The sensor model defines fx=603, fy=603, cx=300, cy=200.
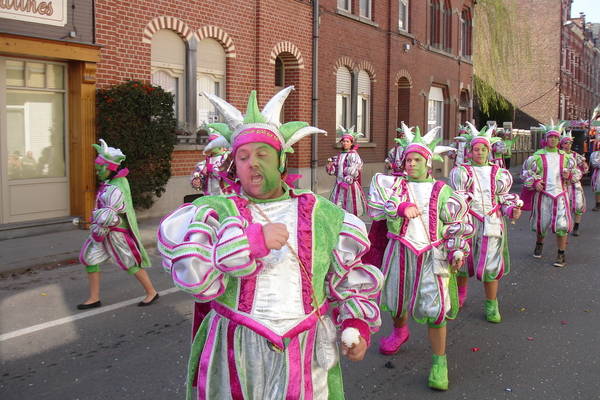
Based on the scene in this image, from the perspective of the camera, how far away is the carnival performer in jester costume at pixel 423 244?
4.62 meters

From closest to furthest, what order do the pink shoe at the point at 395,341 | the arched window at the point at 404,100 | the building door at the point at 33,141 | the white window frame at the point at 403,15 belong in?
1. the pink shoe at the point at 395,341
2. the building door at the point at 33,141
3. the white window frame at the point at 403,15
4. the arched window at the point at 404,100

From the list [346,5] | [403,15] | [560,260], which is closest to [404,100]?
[403,15]

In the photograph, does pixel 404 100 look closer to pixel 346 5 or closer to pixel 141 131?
pixel 346 5

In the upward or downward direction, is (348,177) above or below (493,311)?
above

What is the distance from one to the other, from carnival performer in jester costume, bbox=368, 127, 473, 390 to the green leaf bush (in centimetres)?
800

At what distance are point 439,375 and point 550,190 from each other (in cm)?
554

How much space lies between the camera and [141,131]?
12.0 m

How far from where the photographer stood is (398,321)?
526 cm

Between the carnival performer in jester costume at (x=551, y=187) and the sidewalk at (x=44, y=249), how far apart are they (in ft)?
20.9

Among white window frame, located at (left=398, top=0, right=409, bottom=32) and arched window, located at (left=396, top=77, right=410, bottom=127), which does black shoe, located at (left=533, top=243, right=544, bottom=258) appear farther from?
A: white window frame, located at (left=398, top=0, right=409, bottom=32)

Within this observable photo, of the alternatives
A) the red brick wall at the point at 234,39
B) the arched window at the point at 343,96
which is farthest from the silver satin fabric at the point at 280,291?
the arched window at the point at 343,96

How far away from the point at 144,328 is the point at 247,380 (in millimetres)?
3704

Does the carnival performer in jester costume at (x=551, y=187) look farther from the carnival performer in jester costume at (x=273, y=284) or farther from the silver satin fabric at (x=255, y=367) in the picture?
the silver satin fabric at (x=255, y=367)

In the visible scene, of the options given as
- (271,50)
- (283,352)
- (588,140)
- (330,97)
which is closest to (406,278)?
(283,352)
